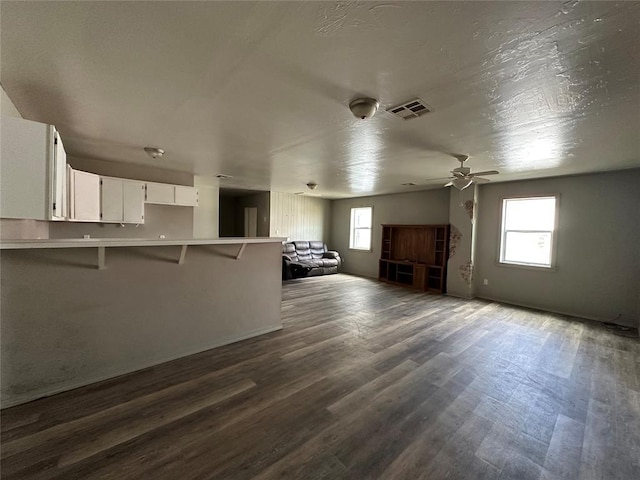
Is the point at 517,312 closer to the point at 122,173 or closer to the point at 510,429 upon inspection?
the point at 510,429

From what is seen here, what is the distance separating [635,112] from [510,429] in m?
2.79

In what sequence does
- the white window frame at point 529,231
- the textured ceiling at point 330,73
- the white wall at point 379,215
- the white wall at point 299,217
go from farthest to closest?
the white wall at point 299,217 < the white wall at point 379,215 < the white window frame at point 529,231 < the textured ceiling at point 330,73

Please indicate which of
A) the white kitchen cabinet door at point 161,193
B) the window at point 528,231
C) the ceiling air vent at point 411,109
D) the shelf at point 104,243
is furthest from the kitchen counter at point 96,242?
the window at point 528,231

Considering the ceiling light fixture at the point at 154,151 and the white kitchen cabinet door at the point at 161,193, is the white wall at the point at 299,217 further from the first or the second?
the ceiling light fixture at the point at 154,151

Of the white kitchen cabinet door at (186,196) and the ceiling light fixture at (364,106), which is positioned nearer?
the ceiling light fixture at (364,106)

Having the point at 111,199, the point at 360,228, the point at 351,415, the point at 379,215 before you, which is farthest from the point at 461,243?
the point at 111,199

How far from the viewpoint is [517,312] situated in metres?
4.88

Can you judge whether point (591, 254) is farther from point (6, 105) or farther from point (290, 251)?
point (6, 105)

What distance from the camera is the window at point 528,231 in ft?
16.6

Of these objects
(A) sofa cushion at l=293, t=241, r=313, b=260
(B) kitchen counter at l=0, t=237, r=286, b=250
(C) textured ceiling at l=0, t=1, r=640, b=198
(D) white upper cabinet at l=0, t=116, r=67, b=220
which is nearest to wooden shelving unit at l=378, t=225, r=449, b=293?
(A) sofa cushion at l=293, t=241, r=313, b=260

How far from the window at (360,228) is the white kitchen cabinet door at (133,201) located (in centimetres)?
610

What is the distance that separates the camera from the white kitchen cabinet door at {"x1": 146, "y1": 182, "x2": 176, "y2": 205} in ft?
15.4

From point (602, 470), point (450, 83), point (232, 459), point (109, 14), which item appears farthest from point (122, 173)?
point (602, 470)

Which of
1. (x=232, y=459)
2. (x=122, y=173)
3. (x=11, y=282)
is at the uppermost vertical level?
(x=122, y=173)
